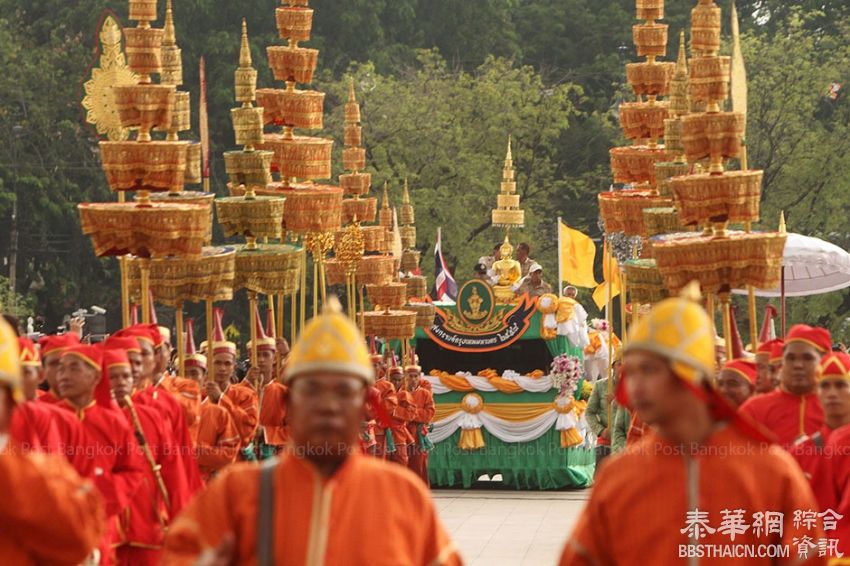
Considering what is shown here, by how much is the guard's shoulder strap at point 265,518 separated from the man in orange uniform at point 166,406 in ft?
18.3

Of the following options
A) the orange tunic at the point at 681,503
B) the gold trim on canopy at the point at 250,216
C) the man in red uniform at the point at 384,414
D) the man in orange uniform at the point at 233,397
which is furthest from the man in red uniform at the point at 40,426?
the man in red uniform at the point at 384,414

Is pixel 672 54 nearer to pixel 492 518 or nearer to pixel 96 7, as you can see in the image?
pixel 96 7

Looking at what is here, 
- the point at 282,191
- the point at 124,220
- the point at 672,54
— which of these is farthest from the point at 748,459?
the point at 672,54

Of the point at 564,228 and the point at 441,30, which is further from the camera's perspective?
the point at 441,30

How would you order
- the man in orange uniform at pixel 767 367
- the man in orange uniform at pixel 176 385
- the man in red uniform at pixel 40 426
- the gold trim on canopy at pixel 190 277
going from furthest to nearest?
the gold trim on canopy at pixel 190 277 < the man in orange uniform at pixel 176 385 < the man in orange uniform at pixel 767 367 < the man in red uniform at pixel 40 426

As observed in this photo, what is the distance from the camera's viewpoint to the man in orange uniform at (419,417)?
86.0 ft

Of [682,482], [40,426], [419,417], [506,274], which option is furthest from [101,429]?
[506,274]

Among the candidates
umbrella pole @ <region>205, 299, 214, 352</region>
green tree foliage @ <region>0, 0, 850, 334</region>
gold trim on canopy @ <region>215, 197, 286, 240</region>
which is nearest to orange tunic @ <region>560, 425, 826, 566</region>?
umbrella pole @ <region>205, 299, 214, 352</region>

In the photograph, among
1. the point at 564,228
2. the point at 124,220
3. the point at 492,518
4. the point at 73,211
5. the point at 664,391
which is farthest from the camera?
the point at 73,211

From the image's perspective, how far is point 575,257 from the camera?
32.5m

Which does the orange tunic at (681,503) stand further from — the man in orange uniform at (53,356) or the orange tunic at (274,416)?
the orange tunic at (274,416)

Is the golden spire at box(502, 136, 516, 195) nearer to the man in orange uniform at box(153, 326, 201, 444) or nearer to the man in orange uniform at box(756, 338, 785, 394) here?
the man in orange uniform at box(153, 326, 201, 444)

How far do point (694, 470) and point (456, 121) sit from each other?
4250 cm

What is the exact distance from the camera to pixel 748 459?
6.24 m
